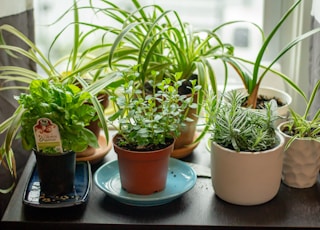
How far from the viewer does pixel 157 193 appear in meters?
1.18

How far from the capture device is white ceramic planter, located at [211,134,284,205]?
1106 millimetres

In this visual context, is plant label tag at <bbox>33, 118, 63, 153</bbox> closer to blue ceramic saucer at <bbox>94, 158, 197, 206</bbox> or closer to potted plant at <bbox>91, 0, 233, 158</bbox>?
blue ceramic saucer at <bbox>94, 158, 197, 206</bbox>

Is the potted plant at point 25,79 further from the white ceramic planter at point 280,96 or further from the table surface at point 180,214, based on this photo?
the white ceramic planter at point 280,96

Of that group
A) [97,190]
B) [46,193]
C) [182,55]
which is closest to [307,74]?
[182,55]

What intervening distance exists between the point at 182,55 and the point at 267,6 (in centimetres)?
42

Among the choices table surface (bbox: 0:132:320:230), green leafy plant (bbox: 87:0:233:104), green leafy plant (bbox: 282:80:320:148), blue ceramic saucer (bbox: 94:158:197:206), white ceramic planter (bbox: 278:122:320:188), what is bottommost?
table surface (bbox: 0:132:320:230)

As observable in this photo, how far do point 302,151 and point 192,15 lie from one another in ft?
2.03

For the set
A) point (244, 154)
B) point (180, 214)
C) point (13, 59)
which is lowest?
point (180, 214)

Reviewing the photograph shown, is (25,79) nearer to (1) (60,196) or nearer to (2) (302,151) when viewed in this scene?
(1) (60,196)

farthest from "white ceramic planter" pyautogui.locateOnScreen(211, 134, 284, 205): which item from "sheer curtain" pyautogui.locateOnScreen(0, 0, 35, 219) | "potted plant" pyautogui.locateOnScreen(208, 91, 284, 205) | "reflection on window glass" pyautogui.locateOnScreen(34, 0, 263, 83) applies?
"reflection on window glass" pyautogui.locateOnScreen(34, 0, 263, 83)

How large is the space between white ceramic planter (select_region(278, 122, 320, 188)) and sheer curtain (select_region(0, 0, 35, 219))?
0.60 m

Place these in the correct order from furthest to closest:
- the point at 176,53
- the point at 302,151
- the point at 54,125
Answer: the point at 176,53
the point at 302,151
the point at 54,125

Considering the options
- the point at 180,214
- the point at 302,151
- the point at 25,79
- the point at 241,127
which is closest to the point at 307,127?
the point at 302,151

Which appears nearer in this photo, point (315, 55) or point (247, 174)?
point (247, 174)
